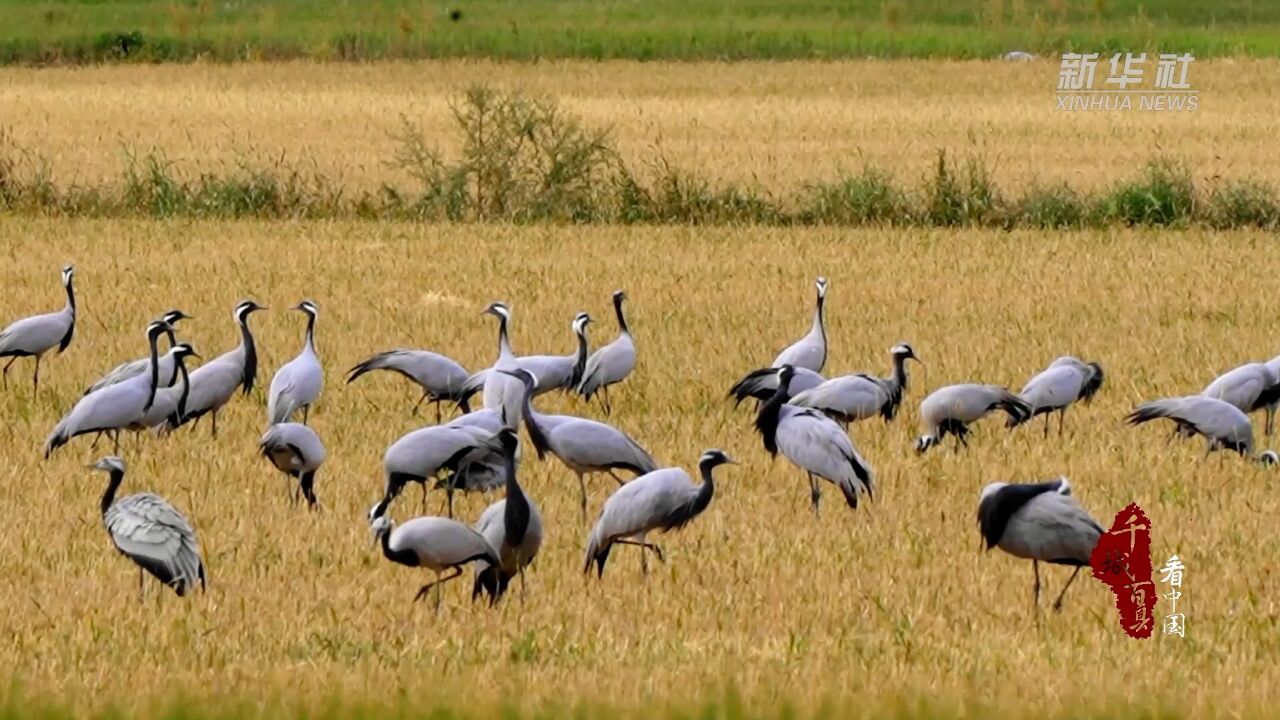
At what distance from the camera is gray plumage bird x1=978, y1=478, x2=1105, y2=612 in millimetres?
8094

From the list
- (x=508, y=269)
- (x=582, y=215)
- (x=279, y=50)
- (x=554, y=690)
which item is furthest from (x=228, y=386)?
(x=279, y=50)

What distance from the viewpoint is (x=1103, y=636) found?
7.80 metres

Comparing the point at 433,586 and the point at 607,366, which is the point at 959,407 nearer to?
the point at 607,366

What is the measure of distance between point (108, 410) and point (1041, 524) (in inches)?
209

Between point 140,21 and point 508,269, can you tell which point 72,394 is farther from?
point 140,21

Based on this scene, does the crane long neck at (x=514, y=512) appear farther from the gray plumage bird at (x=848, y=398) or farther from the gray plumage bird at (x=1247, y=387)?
the gray plumage bird at (x=1247, y=387)

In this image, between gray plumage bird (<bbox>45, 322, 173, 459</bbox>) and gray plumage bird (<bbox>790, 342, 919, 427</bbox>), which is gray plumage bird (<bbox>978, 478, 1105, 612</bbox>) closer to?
gray plumage bird (<bbox>790, 342, 919, 427</bbox>)

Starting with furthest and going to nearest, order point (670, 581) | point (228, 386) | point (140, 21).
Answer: point (140, 21) → point (228, 386) → point (670, 581)

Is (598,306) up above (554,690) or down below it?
below

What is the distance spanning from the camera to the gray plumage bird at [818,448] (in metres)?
9.73

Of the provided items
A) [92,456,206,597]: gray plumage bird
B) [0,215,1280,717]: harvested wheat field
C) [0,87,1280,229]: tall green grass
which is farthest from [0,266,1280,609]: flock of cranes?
[0,87,1280,229]: tall green grass

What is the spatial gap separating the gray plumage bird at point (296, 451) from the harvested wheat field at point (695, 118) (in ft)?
54.2

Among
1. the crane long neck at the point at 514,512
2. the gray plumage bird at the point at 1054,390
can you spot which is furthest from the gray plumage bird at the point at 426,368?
the crane long neck at the point at 514,512

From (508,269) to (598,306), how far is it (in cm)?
214
